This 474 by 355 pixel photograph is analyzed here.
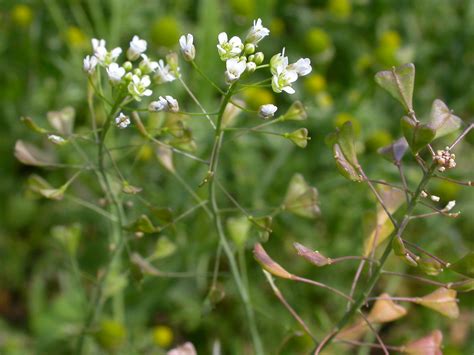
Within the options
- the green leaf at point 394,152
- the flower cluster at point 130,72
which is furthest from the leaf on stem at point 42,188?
the green leaf at point 394,152

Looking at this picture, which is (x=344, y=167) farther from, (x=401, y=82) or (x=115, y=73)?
(x=115, y=73)

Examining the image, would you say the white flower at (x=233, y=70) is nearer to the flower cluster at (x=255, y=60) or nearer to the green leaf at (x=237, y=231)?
the flower cluster at (x=255, y=60)

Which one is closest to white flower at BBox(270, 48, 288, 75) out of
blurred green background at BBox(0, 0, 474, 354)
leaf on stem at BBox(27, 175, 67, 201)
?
leaf on stem at BBox(27, 175, 67, 201)

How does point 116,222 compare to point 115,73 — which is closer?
point 115,73

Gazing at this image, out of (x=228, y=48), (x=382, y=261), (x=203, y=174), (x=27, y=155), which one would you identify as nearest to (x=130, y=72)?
(x=228, y=48)

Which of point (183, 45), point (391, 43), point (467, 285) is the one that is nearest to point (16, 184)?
point (391, 43)
